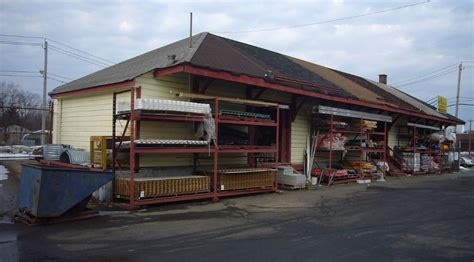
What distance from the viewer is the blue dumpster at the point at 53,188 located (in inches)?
308

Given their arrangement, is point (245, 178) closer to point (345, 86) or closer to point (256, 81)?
point (256, 81)

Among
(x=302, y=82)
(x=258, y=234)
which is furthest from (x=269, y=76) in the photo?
(x=258, y=234)

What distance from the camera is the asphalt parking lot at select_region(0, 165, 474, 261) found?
6.10m

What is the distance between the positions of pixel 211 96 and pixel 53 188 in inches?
225

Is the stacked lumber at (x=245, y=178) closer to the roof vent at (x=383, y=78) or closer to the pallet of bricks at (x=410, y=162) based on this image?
the pallet of bricks at (x=410, y=162)

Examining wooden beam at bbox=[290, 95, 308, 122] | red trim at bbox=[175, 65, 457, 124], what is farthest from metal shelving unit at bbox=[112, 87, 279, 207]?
wooden beam at bbox=[290, 95, 308, 122]

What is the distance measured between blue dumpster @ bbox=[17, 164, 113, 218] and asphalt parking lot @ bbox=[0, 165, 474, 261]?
373 mm

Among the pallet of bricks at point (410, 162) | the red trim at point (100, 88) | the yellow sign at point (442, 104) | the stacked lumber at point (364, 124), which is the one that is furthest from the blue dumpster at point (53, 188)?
the yellow sign at point (442, 104)

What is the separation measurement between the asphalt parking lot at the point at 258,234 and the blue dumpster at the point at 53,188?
37cm

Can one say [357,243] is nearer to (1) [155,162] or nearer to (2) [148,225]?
(2) [148,225]

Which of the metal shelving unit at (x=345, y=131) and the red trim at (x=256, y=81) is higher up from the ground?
the red trim at (x=256, y=81)

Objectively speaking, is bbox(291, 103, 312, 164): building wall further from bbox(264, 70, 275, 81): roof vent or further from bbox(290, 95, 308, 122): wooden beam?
bbox(264, 70, 275, 81): roof vent

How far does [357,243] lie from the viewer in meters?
6.86

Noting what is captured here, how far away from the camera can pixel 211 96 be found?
12.4 meters
